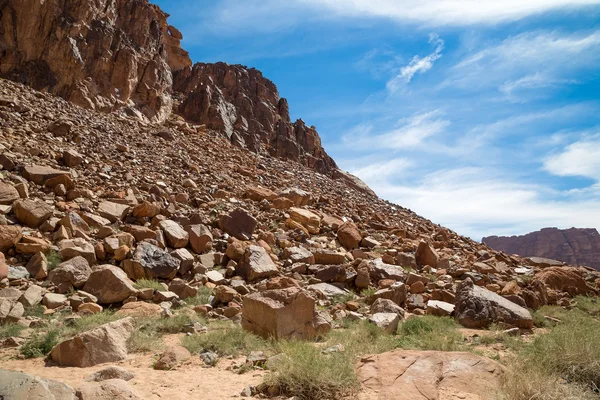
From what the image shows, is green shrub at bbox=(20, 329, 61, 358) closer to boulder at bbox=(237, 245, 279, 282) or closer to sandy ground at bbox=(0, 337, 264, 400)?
sandy ground at bbox=(0, 337, 264, 400)

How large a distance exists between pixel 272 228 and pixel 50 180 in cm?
739

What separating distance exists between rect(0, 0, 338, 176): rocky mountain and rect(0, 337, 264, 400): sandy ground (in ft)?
68.4

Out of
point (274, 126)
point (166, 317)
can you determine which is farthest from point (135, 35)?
point (166, 317)

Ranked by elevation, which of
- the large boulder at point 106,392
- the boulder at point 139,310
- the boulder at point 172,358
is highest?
the boulder at point 139,310

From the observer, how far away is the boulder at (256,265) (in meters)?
10.5

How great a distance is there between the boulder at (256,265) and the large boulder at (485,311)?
5.04 meters

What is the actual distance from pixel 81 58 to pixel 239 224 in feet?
59.6

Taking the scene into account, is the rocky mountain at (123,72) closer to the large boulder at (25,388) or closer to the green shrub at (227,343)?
the green shrub at (227,343)

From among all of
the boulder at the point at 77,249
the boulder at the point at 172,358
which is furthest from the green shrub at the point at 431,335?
the boulder at the point at 77,249

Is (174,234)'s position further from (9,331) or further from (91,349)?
(91,349)

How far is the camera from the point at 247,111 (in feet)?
130

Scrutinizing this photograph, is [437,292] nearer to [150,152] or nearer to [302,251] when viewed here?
[302,251]

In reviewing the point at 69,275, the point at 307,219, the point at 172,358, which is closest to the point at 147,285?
the point at 69,275

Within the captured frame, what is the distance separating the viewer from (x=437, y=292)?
10.7m
